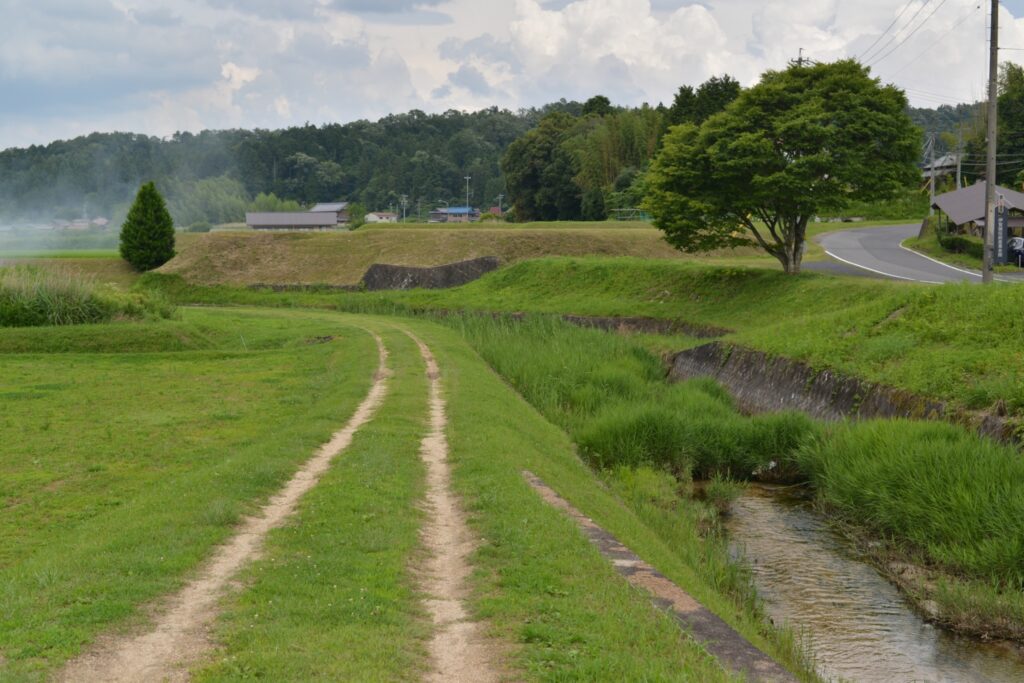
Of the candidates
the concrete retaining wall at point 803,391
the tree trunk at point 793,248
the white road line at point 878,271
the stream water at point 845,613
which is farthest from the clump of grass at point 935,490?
the tree trunk at point 793,248

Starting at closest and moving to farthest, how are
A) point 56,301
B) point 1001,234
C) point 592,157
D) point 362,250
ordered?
point 1001,234, point 56,301, point 362,250, point 592,157

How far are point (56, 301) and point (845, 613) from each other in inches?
1120

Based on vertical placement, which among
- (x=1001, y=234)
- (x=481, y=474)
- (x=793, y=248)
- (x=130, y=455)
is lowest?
(x=130, y=455)

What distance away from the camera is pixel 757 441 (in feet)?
61.0

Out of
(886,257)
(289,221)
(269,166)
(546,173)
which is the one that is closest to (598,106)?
(546,173)

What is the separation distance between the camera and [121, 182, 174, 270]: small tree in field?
2354 inches

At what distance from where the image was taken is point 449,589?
8.49 meters

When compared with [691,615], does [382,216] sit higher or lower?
higher

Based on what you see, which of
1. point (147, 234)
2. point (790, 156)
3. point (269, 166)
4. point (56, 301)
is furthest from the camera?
point (269, 166)

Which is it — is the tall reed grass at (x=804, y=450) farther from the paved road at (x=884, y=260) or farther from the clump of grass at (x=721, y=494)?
the paved road at (x=884, y=260)

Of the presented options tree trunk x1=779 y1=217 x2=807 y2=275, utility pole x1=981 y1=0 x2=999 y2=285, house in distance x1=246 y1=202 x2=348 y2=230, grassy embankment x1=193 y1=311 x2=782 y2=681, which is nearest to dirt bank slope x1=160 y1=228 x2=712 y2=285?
tree trunk x1=779 y1=217 x2=807 y2=275

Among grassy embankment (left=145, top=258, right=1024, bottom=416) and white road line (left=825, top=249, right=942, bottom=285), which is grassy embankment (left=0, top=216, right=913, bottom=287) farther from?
white road line (left=825, top=249, right=942, bottom=285)

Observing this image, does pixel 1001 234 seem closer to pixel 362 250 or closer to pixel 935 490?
pixel 935 490

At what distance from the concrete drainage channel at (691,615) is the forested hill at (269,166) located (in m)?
116
